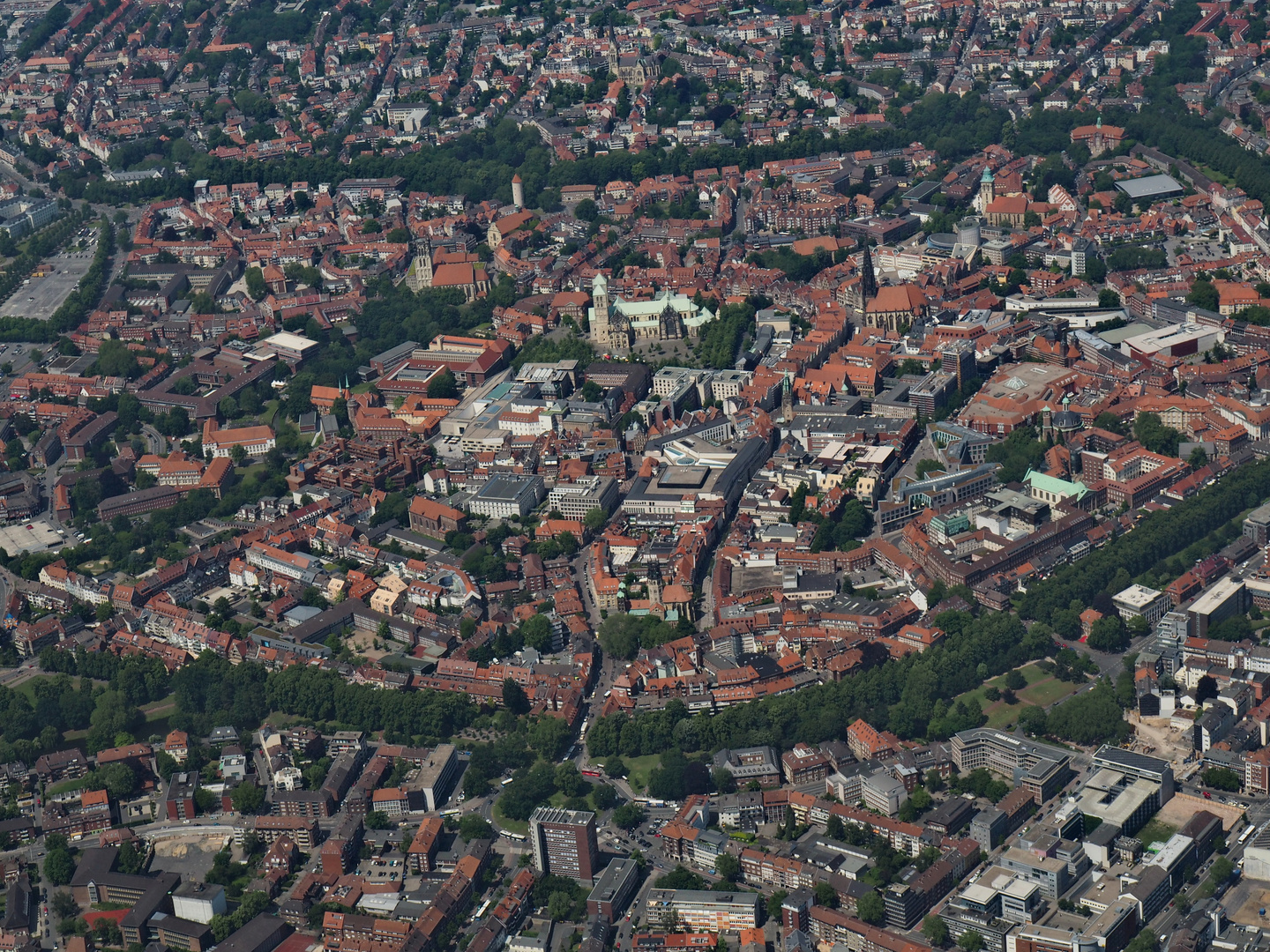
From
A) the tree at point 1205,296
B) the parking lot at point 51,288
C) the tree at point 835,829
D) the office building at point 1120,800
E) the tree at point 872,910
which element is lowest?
the parking lot at point 51,288

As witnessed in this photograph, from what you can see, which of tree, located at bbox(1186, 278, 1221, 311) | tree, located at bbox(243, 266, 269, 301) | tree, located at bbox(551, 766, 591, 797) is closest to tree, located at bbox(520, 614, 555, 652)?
tree, located at bbox(551, 766, 591, 797)

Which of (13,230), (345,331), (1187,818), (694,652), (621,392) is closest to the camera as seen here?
(1187,818)

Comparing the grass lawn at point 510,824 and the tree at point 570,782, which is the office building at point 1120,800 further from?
the grass lawn at point 510,824

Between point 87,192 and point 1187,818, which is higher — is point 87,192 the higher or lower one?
the lower one

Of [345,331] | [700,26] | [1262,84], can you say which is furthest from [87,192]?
[1262,84]

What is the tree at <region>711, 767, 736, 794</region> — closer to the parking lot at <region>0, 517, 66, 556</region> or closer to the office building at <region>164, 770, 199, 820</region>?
the office building at <region>164, 770, 199, 820</region>

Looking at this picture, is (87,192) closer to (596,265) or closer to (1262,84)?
(596,265)

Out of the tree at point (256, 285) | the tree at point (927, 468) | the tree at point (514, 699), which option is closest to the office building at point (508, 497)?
the tree at point (514, 699)
